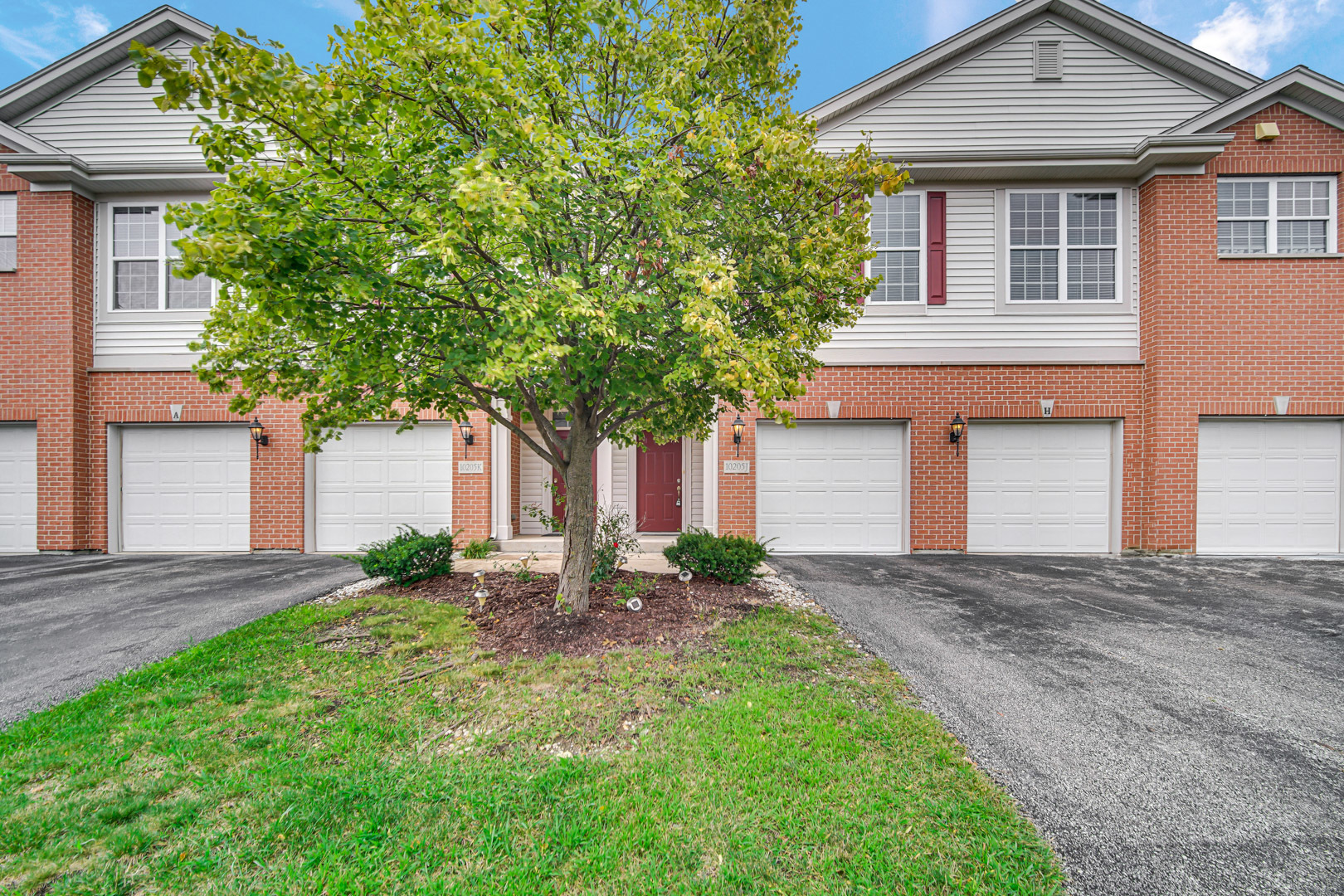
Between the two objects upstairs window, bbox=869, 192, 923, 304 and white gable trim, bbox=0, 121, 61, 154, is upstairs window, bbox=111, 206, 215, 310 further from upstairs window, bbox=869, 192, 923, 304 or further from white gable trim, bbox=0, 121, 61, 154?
upstairs window, bbox=869, 192, 923, 304

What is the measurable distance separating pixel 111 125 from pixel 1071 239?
1652 centimetres

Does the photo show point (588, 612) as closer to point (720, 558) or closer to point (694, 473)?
point (720, 558)

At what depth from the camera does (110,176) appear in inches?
350

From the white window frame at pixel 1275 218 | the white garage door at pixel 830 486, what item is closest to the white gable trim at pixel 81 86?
the white garage door at pixel 830 486

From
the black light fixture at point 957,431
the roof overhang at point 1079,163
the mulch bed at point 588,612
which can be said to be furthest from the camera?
the black light fixture at point 957,431

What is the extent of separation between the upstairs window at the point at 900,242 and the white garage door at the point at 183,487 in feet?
37.0

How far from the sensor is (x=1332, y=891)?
2113mm

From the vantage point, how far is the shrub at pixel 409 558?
611 cm

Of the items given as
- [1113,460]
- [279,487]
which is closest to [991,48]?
[1113,460]

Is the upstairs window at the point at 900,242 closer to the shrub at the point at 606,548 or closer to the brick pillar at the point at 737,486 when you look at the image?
the brick pillar at the point at 737,486

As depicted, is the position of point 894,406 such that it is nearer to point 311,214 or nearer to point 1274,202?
point 1274,202

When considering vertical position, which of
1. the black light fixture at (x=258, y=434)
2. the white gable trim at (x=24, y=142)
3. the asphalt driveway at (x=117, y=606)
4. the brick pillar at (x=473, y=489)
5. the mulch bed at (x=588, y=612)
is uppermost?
the white gable trim at (x=24, y=142)

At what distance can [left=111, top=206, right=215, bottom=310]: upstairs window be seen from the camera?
920 cm

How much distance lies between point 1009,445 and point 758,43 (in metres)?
7.57
